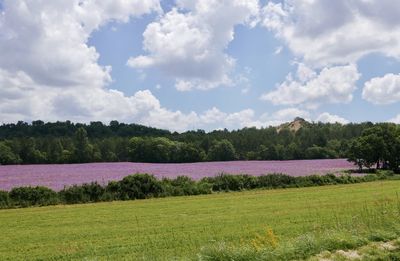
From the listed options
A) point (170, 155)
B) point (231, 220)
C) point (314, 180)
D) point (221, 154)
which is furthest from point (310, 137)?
point (231, 220)

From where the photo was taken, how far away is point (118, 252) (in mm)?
15602

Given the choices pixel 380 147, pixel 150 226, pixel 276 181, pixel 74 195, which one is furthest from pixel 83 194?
pixel 380 147

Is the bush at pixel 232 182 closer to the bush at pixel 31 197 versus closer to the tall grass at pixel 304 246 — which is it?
the bush at pixel 31 197

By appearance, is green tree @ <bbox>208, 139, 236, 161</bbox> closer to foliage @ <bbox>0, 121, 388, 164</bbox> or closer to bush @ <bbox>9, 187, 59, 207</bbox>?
foliage @ <bbox>0, 121, 388, 164</bbox>

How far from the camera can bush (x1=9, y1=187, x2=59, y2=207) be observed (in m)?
35.4

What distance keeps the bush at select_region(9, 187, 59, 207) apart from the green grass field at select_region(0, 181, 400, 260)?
119 inches

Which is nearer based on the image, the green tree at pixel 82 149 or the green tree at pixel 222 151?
the green tree at pixel 82 149

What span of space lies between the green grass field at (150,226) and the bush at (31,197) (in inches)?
119

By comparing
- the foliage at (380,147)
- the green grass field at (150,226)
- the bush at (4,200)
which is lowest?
the green grass field at (150,226)

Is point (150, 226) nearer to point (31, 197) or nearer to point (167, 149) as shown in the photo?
point (31, 197)

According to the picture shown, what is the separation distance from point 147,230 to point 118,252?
5.13 m

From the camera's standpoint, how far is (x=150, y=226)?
72.3 ft

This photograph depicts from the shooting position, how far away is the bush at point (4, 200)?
3466 centimetres

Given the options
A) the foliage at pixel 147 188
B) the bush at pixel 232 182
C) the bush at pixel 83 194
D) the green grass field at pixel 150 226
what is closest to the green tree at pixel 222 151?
the foliage at pixel 147 188
